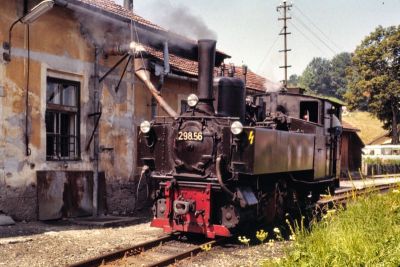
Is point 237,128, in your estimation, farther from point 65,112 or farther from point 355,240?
point 65,112

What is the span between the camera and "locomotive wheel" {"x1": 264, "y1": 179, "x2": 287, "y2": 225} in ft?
29.2

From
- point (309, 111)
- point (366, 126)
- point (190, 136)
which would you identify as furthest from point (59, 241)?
point (366, 126)

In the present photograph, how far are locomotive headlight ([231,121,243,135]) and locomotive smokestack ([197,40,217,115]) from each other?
0.74m

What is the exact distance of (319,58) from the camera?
127125 millimetres

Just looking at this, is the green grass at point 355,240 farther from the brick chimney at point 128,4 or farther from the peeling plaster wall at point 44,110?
the brick chimney at point 128,4

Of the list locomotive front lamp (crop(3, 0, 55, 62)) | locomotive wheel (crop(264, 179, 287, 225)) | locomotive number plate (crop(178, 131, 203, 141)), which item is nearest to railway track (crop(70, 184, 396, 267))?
locomotive wheel (crop(264, 179, 287, 225))

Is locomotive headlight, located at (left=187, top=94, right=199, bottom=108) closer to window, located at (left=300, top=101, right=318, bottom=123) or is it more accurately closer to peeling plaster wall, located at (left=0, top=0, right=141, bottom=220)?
peeling plaster wall, located at (left=0, top=0, right=141, bottom=220)

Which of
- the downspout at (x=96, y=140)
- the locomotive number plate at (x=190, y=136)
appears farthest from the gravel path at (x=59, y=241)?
the locomotive number plate at (x=190, y=136)

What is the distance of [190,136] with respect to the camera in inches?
320

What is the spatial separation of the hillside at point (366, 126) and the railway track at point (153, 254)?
47660 mm

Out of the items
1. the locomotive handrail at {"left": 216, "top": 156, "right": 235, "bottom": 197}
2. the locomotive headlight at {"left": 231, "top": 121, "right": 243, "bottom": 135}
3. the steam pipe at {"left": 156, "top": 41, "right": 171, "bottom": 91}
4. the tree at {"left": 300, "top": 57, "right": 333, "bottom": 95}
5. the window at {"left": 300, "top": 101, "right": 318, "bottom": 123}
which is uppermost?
the tree at {"left": 300, "top": 57, "right": 333, "bottom": 95}

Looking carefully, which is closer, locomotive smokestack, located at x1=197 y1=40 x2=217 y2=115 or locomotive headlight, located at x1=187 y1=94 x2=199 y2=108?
locomotive headlight, located at x1=187 y1=94 x2=199 y2=108

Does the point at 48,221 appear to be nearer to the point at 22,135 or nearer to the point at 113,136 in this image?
the point at 22,135

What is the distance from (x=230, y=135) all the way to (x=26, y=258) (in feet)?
11.5
